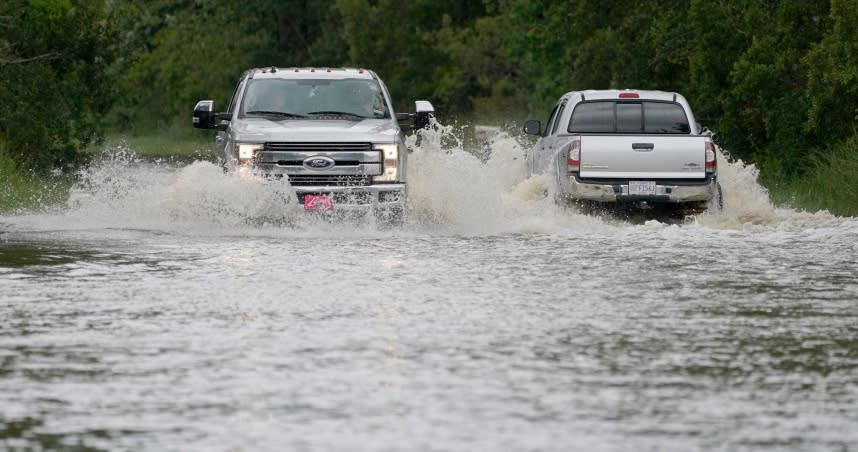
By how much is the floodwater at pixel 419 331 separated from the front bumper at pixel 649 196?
1.15ft

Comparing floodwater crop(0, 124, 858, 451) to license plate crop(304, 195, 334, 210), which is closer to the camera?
floodwater crop(0, 124, 858, 451)

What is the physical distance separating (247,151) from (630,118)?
500 cm

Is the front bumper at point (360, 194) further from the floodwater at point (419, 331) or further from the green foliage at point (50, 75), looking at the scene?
the green foliage at point (50, 75)

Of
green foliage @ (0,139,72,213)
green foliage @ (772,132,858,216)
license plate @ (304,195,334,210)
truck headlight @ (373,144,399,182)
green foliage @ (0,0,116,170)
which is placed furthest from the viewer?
green foliage @ (0,0,116,170)

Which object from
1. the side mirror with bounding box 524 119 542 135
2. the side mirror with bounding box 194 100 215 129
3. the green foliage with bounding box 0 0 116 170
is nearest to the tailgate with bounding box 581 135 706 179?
the side mirror with bounding box 524 119 542 135

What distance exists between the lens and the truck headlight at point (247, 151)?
18.8 metres

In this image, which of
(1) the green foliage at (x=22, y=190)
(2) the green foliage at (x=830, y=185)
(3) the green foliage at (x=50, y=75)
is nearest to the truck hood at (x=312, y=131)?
(1) the green foliage at (x=22, y=190)

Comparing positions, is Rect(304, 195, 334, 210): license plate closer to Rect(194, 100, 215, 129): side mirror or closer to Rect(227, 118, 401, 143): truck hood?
Rect(227, 118, 401, 143): truck hood

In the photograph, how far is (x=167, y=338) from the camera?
10516mm

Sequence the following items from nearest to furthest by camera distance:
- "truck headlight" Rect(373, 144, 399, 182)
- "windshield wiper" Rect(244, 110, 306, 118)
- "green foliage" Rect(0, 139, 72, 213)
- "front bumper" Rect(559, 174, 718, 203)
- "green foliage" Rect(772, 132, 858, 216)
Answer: "truck headlight" Rect(373, 144, 399, 182) → "front bumper" Rect(559, 174, 718, 203) → "windshield wiper" Rect(244, 110, 306, 118) → "green foliage" Rect(772, 132, 858, 216) → "green foliage" Rect(0, 139, 72, 213)

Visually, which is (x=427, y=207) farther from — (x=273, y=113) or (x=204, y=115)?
(x=204, y=115)

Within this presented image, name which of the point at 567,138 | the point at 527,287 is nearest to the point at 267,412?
the point at 527,287

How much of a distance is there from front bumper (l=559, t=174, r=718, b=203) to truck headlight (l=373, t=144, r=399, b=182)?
2197mm

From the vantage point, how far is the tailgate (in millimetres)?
19609
